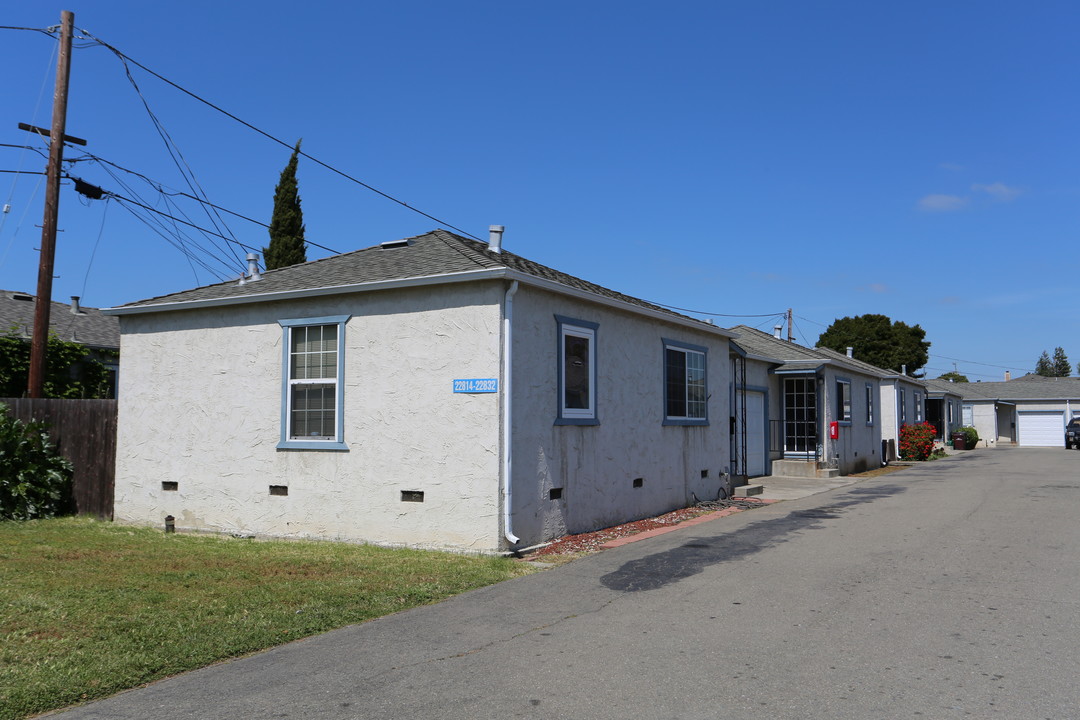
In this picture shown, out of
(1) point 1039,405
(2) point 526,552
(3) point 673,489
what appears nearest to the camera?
(2) point 526,552

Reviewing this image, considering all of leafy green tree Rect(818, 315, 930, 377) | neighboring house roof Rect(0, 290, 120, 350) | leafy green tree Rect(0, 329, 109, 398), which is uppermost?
leafy green tree Rect(818, 315, 930, 377)

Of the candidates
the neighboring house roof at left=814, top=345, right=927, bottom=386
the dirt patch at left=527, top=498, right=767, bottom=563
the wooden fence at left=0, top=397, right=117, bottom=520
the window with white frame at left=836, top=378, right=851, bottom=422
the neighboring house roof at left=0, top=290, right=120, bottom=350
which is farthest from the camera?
the neighboring house roof at left=814, top=345, right=927, bottom=386

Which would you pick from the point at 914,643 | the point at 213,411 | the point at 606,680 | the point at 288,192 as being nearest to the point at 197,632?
the point at 606,680

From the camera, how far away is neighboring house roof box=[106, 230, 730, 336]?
10.8 metres

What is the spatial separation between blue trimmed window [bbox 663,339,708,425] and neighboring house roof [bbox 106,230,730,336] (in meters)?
0.61

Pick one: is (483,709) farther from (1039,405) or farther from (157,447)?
(1039,405)

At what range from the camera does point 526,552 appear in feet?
34.1

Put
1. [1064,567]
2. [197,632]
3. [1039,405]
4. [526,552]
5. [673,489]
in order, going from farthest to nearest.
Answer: [1039,405] < [673,489] < [526,552] < [1064,567] < [197,632]

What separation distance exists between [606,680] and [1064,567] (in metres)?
6.42

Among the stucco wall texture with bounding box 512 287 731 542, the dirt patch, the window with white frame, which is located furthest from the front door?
the dirt patch

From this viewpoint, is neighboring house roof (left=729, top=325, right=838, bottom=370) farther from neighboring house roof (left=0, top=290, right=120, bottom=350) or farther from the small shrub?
neighboring house roof (left=0, top=290, right=120, bottom=350)

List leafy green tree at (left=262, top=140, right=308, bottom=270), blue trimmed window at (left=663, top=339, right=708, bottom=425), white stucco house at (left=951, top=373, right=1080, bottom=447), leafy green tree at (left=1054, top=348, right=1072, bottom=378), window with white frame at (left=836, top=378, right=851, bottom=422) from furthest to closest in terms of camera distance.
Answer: leafy green tree at (left=1054, top=348, right=1072, bottom=378)
white stucco house at (left=951, top=373, right=1080, bottom=447)
leafy green tree at (left=262, top=140, right=308, bottom=270)
window with white frame at (left=836, top=378, right=851, bottom=422)
blue trimmed window at (left=663, top=339, right=708, bottom=425)

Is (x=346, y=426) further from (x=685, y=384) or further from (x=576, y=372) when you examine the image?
(x=685, y=384)

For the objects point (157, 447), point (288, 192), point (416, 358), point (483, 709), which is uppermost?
point (288, 192)
